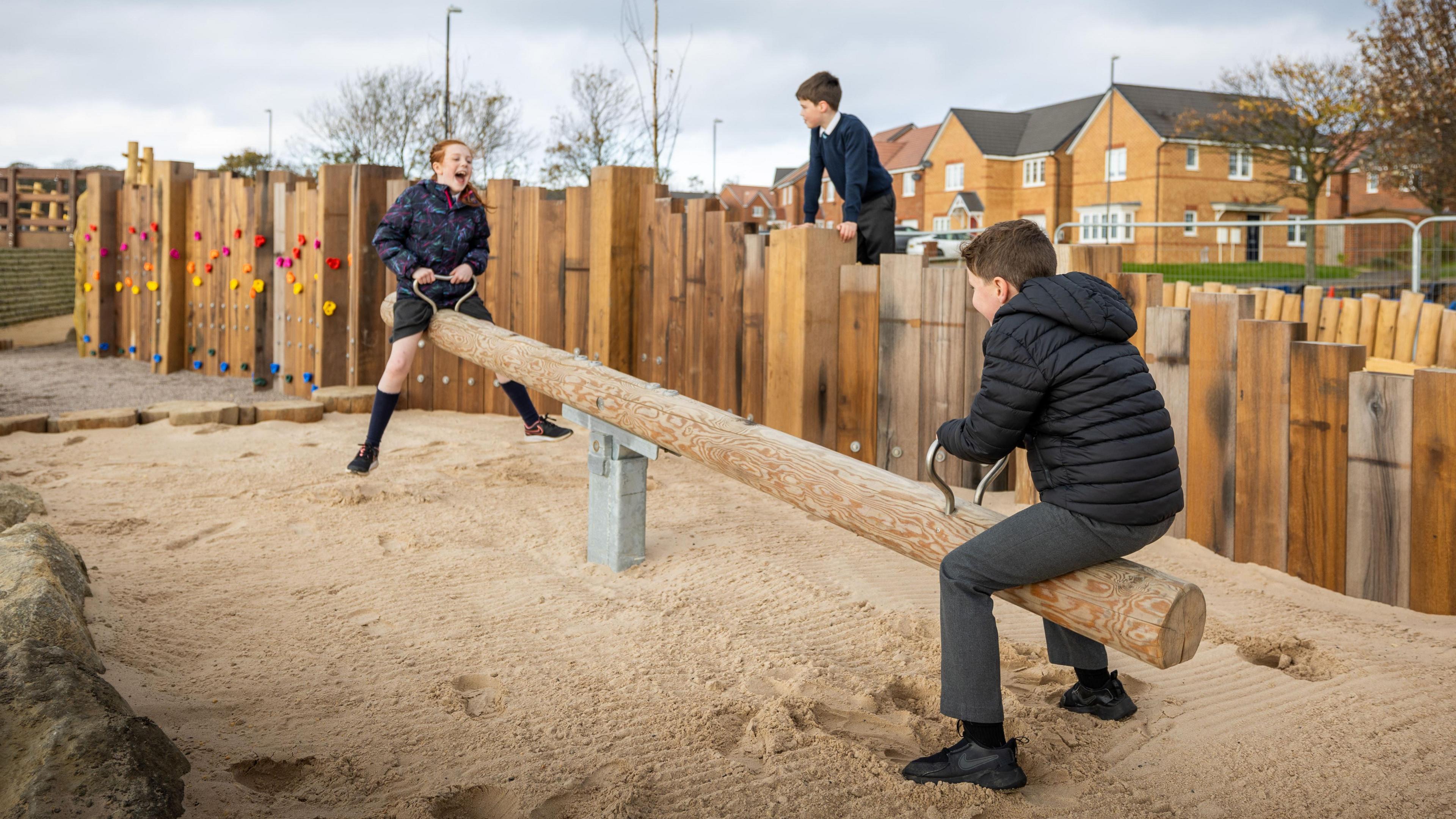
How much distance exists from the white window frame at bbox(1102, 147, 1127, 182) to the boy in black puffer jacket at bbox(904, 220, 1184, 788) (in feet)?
141

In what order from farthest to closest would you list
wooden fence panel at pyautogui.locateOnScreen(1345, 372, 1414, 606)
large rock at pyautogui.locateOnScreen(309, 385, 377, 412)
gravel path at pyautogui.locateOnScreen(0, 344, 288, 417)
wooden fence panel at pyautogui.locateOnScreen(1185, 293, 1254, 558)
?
gravel path at pyautogui.locateOnScreen(0, 344, 288, 417) → large rock at pyautogui.locateOnScreen(309, 385, 377, 412) → wooden fence panel at pyautogui.locateOnScreen(1185, 293, 1254, 558) → wooden fence panel at pyautogui.locateOnScreen(1345, 372, 1414, 606)

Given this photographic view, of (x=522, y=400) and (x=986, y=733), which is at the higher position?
(x=522, y=400)

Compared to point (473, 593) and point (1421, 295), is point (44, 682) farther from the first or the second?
point (1421, 295)

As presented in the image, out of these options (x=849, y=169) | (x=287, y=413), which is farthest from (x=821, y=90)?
(x=287, y=413)

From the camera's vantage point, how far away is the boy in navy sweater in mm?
6500

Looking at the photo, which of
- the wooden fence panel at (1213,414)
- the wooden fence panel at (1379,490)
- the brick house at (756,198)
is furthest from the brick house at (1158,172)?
the wooden fence panel at (1379,490)

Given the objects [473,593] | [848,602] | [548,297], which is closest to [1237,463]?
[848,602]

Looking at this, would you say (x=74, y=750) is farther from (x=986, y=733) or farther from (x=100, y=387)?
(x=100, y=387)

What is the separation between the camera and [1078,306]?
2713mm

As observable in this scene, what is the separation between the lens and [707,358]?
7.37 metres

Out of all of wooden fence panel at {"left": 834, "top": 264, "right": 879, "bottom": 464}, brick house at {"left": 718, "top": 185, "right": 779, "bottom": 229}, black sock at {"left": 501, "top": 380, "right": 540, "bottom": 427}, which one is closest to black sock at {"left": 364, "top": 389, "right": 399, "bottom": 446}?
black sock at {"left": 501, "top": 380, "right": 540, "bottom": 427}

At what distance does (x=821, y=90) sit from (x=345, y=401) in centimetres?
446

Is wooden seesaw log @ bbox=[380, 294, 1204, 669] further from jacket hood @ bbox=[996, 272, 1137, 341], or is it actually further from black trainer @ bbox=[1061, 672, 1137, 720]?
jacket hood @ bbox=[996, 272, 1137, 341]

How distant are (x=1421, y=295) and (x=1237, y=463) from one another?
5.17m
